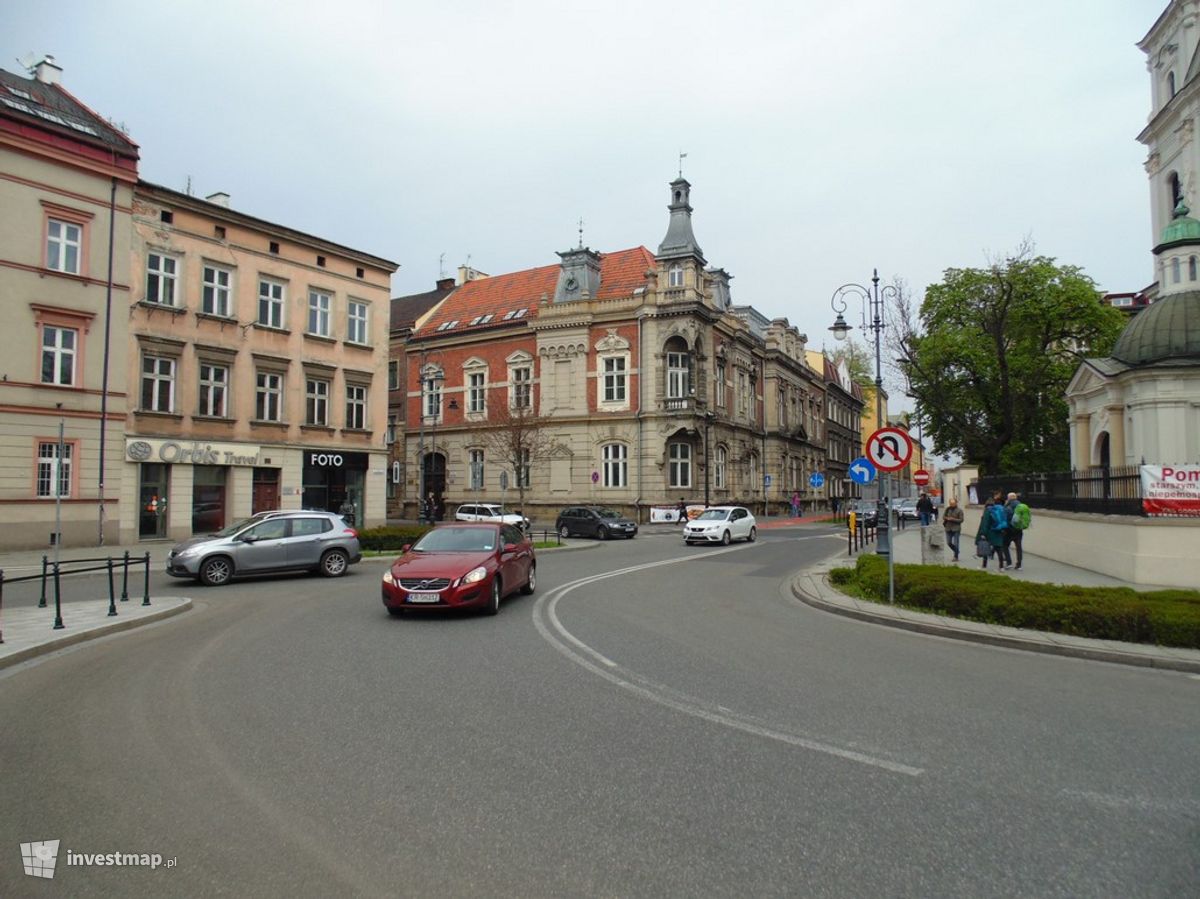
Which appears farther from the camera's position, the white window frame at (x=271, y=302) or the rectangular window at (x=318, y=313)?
the rectangular window at (x=318, y=313)

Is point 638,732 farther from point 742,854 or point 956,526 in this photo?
point 956,526

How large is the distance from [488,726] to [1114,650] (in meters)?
7.40

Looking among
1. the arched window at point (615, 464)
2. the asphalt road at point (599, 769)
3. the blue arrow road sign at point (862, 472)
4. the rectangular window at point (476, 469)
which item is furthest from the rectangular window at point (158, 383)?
the arched window at point (615, 464)

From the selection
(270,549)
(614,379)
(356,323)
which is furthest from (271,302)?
(614,379)

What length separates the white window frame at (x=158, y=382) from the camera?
26609 mm

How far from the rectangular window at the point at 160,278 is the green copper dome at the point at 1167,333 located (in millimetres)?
31396

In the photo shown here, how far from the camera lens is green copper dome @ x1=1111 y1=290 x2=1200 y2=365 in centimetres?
2153

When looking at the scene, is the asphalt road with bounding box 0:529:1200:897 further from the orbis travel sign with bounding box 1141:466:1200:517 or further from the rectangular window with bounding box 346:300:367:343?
the rectangular window with bounding box 346:300:367:343

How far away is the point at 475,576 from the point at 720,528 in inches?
820

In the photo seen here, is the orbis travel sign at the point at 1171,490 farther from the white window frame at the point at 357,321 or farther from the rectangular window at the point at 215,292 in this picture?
the white window frame at the point at 357,321

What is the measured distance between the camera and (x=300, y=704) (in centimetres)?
659

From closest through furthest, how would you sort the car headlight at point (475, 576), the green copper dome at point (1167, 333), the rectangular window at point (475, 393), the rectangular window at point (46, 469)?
the car headlight at point (475, 576) < the green copper dome at point (1167, 333) < the rectangular window at point (46, 469) < the rectangular window at point (475, 393)

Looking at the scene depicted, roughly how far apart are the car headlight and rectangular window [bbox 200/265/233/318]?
22276 mm

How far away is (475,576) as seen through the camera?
37.3 feet
